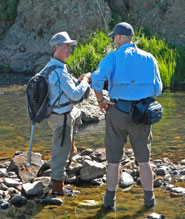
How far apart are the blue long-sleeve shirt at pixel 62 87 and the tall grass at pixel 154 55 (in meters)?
7.64

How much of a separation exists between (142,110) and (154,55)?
9.25m

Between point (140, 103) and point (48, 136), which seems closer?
point (140, 103)

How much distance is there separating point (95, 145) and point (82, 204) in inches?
108

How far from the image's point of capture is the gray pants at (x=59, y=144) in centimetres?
562

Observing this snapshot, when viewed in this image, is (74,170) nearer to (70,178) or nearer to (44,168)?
(70,178)

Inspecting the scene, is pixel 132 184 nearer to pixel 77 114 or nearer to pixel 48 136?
pixel 77 114

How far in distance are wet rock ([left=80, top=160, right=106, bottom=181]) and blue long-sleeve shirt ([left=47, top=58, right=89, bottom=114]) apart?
0.98 metres

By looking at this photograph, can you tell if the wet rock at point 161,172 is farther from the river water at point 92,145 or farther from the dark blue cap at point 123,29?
the dark blue cap at point 123,29

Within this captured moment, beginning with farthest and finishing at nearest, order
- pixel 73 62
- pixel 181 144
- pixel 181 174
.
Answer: pixel 73 62
pixel 181 144
pixel 181 174

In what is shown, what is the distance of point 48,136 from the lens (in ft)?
29.1

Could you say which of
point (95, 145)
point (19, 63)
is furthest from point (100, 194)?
point (19, 63)

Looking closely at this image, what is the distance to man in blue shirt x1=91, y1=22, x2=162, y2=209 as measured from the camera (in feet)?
16.7

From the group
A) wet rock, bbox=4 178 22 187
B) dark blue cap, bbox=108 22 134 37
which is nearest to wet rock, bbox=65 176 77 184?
wet rock, bbox=4 178 22 187

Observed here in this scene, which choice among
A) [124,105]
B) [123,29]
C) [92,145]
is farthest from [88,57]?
[124,105]
